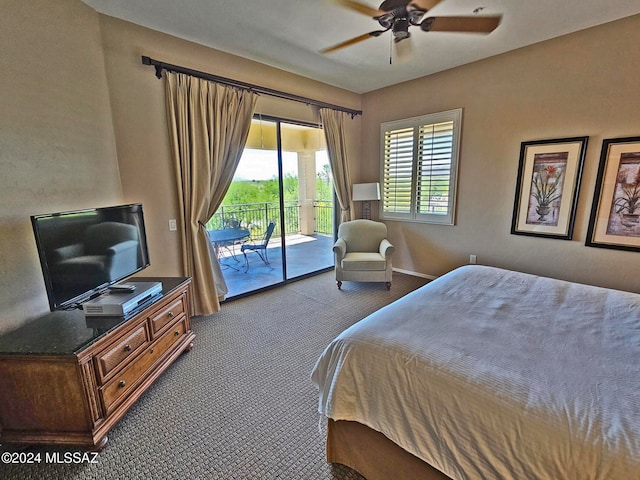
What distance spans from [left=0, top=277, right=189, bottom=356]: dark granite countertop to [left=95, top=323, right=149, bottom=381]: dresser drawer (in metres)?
0.13

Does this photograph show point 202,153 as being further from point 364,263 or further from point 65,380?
point 364,263

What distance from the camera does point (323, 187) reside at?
5504 millimetres

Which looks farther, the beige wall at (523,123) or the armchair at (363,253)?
the armchair at (363,253)

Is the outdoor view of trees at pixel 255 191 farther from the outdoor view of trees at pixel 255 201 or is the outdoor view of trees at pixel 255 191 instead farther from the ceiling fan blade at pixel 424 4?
the ceiling fan blade at pixel 424 4

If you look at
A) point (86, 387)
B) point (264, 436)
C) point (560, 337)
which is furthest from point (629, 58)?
point (86, 387)

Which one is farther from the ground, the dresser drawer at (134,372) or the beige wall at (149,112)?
the beige wall at (149,112)

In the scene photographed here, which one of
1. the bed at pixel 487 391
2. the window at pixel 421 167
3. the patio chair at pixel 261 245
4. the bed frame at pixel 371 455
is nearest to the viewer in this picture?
the bed at pixel 487 391

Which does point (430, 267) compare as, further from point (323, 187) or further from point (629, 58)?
point (629, 58)

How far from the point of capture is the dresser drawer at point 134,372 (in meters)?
1.78

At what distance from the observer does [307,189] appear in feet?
20.5

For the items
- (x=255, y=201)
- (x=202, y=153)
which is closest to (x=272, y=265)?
(x=255, y=201)

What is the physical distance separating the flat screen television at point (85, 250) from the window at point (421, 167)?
3.64m

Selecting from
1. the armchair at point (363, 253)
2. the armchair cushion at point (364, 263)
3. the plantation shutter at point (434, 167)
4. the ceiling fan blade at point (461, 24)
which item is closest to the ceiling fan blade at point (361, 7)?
the ceiling fan blade at point (461, 24)

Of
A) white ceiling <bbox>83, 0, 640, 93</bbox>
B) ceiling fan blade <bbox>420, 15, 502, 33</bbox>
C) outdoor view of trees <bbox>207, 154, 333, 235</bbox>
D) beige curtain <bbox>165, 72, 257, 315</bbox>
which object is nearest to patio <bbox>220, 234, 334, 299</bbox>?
outdoor view of trees <bbox>207, 154, 333, 235</bbox>
